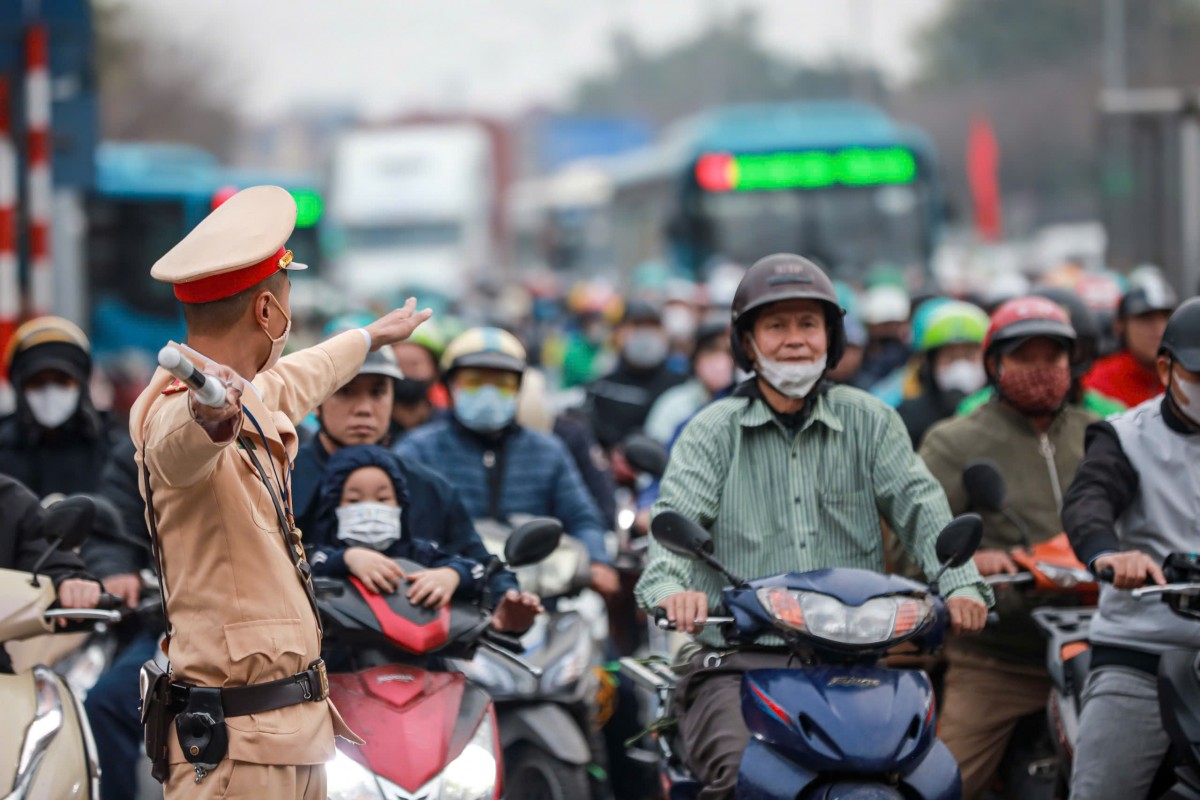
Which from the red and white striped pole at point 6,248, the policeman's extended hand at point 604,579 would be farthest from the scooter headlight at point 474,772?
the red and white striped pole at point 6,248

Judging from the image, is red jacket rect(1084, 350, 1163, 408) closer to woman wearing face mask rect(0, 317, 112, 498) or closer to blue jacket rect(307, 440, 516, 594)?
blue jacket rect(307, 440, 516, 594)

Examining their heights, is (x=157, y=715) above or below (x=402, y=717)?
above

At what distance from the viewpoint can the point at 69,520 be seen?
4930mm

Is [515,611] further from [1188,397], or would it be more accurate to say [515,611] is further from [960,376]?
[960,376]

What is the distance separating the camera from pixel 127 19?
1957 inches

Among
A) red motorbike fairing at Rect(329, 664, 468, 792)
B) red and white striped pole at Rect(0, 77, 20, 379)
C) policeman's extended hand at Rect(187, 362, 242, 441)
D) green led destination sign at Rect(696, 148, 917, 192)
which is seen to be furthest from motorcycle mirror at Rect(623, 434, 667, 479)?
green led destination sign at Rect(696, 148, 917, 192)

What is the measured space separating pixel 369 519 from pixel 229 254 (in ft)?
5.18

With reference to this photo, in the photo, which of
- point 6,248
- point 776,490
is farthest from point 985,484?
point 6,248

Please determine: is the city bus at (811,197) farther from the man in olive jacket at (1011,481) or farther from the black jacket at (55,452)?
the black jacket at (55,452)

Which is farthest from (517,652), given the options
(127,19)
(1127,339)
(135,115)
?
(135,115)

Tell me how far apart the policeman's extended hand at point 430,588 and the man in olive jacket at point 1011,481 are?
1.97 metres

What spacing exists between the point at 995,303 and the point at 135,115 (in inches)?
1870

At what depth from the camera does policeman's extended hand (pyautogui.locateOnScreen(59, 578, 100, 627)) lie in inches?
202

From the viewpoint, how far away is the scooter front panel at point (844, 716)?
173 inches
